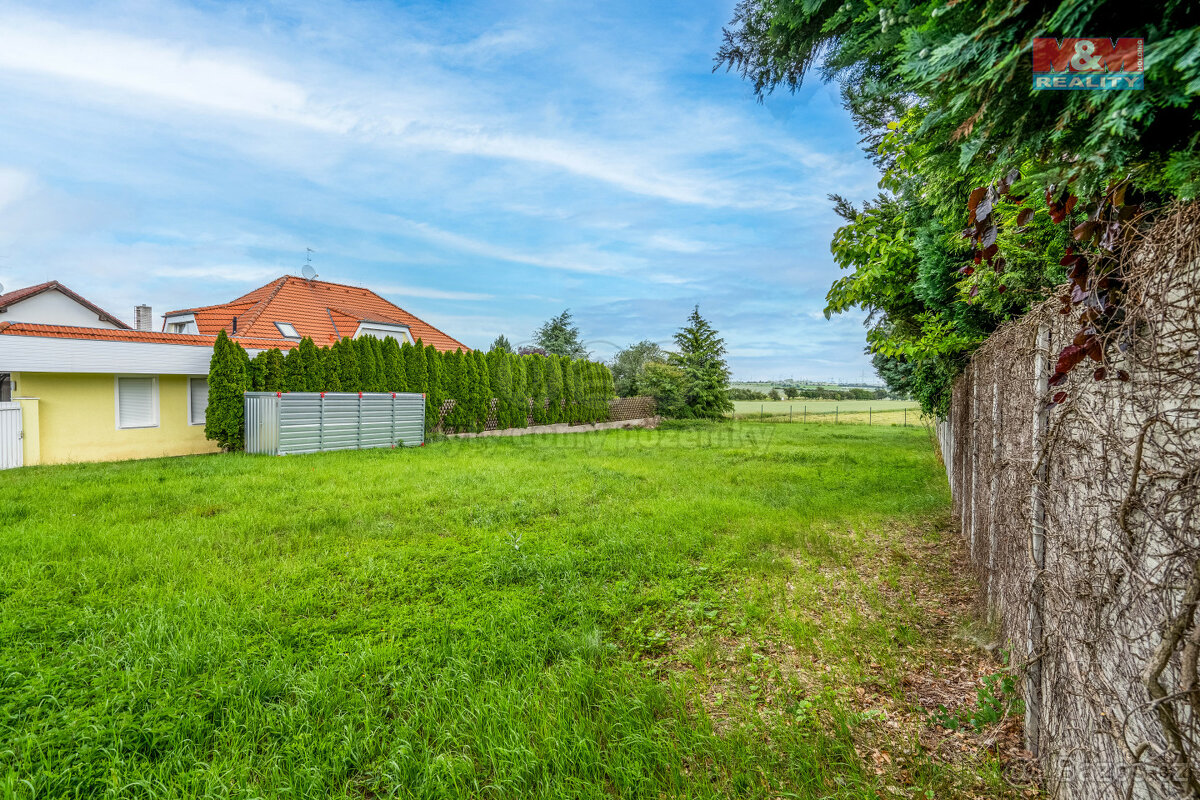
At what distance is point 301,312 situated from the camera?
57.6ft

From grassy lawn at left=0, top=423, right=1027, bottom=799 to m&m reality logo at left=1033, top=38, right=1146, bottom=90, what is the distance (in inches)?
94.0

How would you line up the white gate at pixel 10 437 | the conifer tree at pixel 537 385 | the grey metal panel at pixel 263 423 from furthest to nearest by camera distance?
the conifer tree at pixel 537 385
the grey metal panel at pixel 263 423
the white gate at pixel 10 437

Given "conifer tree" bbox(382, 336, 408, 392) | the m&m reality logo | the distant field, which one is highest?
"conifer tree" bbox(382, 336, 408, 392)

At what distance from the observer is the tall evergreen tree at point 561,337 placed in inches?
1324

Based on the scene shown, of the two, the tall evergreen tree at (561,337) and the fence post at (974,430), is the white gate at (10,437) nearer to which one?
the fence post at (974,430)

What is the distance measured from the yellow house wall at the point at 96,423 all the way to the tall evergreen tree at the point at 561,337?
75.4ft

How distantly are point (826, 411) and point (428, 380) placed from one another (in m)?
24.2

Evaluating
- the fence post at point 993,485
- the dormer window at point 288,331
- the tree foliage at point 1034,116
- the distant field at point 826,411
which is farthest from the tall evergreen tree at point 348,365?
the distant field at point 826,411

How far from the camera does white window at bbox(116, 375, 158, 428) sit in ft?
36.3

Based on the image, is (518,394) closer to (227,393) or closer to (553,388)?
Answer: (553,388)

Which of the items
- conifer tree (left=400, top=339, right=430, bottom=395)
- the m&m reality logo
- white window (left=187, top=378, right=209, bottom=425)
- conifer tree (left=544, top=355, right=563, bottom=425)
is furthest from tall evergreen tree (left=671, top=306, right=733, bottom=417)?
the m&m reality logo

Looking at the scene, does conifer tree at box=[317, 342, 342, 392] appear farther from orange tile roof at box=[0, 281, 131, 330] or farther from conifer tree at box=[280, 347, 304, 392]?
orange tile roof at box=[0, 281, 131, 330]

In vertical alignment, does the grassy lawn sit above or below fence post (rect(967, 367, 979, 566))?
below

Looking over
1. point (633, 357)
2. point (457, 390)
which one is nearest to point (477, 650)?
point (457, 390)
